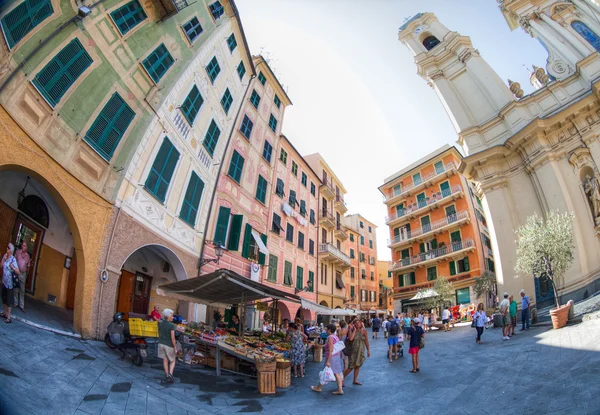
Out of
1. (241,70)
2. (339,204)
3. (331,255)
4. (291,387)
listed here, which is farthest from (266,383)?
(339,204)

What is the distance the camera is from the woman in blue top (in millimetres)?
6520

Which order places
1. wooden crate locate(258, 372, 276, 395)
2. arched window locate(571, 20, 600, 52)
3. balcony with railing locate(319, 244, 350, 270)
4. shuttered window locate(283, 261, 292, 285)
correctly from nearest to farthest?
wooden crate locate(258, 372, 276, 395) → shuttered window locate(283, 261, 292, 285) → arched window locate(571, 20, 600, 52) → balcony with railing locate(319, 244, 350, 270)

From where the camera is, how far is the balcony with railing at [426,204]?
111ft

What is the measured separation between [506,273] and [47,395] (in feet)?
71.4

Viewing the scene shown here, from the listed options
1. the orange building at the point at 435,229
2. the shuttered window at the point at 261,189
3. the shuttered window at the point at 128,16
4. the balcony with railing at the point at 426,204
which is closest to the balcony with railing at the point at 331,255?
the orange building at the point at 435,229

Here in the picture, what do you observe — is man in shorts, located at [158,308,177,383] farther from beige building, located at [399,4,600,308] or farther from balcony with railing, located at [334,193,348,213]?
balcony with railing, located at [334,193,348,213]

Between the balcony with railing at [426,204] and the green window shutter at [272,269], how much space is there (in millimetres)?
22963

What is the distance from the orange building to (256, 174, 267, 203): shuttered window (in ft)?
69.0

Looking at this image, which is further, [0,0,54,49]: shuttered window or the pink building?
the pink building

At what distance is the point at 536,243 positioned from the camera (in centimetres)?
1374

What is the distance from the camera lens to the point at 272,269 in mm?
19844

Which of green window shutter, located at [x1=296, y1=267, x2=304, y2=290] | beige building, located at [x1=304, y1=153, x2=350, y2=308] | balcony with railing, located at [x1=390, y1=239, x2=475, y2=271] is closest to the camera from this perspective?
green window shutter, located at [x1=296, y1=267, x2=304, y2=290]

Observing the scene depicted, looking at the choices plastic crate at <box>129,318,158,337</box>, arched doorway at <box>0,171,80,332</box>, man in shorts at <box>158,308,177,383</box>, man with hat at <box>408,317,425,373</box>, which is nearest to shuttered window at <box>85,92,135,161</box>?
arched doorway at <box>0,171,80,332</box>

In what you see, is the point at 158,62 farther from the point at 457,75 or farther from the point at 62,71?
the point at 457,75
